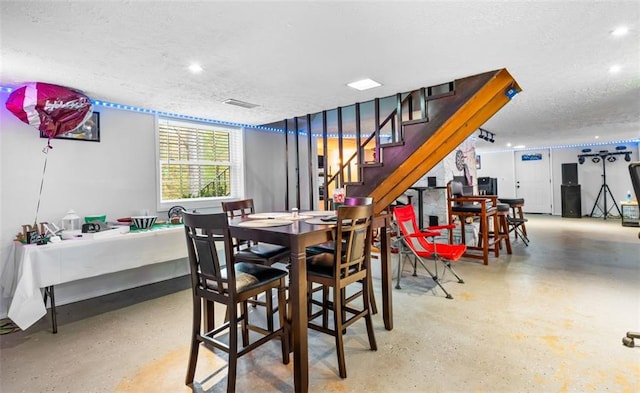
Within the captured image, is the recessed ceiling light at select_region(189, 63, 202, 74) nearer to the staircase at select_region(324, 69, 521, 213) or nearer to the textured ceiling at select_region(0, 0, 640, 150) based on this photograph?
the textured ceiling at select_region(0, 0, 640, 150)

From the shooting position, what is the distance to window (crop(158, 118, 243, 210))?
4.51 meters

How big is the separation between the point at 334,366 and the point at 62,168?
139 inches

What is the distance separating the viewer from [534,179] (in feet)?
35.9

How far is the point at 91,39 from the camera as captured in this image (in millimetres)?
2217

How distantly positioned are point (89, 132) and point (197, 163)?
1457 millimetres

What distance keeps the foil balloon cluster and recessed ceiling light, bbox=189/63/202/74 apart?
4.39ft

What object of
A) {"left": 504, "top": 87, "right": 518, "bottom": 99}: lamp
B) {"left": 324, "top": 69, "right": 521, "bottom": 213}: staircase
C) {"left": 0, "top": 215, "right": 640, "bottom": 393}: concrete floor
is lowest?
{"left": 0, "top": 215, "right": 640, "bottom": 393}: concrete floor

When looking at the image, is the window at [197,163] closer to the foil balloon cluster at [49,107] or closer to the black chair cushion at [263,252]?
the foil balloon cluster at [49,107]

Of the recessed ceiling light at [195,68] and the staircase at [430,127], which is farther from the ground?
the recessed ceiling light at [195,68]

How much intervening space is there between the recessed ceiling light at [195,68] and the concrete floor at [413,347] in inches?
90.8

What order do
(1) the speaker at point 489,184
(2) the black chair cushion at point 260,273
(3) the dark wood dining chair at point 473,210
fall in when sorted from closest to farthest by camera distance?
(2) the black chair cushion at point 260,273 < (3) the dark wood dining chair at point 473,210 < (1) the speaker at point 489,184

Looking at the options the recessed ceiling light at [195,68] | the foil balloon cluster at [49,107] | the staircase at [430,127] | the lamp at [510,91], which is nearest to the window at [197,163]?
the foil balloon cluster at [49,107]

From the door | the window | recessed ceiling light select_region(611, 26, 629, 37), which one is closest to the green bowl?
the window

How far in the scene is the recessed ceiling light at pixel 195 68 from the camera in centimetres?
276
